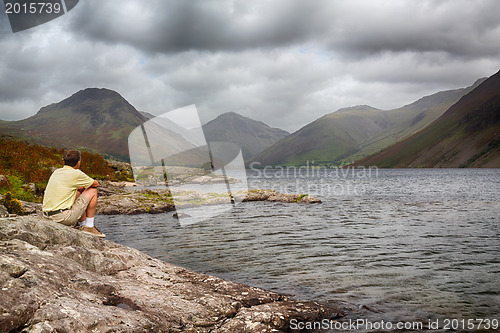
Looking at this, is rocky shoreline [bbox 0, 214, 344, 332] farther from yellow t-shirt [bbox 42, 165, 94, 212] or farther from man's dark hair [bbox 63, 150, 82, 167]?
man's dark hair [bbox 63, 150, 82, 167]

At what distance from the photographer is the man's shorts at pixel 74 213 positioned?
1034 centimetres

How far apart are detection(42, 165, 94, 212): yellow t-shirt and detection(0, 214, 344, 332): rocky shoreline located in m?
1.45

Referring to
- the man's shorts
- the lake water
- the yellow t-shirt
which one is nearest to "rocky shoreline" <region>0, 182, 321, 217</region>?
the lake water

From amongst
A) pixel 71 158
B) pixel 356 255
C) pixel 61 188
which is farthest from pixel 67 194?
pixel 356 255

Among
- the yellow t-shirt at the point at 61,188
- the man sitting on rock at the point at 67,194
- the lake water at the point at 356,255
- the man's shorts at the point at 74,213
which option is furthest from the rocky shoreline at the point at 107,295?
the lake water at the point at 356,255

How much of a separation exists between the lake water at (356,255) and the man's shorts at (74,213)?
20.0 feet

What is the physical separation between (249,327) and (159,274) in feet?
12.5

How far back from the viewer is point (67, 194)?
34.2ft

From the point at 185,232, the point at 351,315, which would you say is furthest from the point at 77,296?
the point at 185,232

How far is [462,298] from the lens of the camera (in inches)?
431

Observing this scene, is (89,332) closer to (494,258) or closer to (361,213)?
(494,258)

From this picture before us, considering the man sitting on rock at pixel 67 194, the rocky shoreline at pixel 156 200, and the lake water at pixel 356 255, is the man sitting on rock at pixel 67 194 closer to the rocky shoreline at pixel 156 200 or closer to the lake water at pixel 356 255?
the lake water at pixel 356 255

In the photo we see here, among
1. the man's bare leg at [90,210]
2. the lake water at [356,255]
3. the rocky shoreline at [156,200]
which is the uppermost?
the man's bare leg at [90,210]

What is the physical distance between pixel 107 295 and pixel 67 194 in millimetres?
4558
